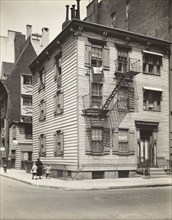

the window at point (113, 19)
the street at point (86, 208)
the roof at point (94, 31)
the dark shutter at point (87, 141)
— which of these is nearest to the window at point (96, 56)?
the roof at point (94, 31)

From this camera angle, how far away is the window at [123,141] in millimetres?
24156

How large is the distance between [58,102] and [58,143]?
3175 mm

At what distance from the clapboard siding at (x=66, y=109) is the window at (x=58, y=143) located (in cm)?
38

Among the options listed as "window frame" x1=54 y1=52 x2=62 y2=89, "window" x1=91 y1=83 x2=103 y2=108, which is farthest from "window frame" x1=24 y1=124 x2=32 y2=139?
"window" x1=91 y1=83 x2=103 y2=108

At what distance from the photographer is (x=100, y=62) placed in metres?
24.1

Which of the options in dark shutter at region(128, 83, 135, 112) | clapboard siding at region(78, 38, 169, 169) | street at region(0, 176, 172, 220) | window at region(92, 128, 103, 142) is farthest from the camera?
dark shutter at region(128, 83, 135, 112)

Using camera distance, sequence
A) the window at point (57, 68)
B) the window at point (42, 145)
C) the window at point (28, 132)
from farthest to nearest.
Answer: the window at point (28, 132) → the window at point (42, 145) → the window at point (57, 68)

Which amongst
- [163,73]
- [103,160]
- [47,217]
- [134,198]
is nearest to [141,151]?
[103,160]

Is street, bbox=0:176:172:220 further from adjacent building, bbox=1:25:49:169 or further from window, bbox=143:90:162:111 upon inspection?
adjacent building, bbox=1:25:49:169

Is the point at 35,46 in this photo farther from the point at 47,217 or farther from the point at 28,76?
the point at 47,217

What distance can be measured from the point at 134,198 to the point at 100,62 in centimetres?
1269

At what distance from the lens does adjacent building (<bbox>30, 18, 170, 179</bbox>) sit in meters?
23.0

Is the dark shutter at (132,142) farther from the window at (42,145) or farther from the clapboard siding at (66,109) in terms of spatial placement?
the window at (42,145)

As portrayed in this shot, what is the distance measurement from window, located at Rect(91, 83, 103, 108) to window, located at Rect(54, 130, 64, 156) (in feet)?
12.0
